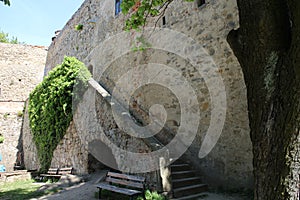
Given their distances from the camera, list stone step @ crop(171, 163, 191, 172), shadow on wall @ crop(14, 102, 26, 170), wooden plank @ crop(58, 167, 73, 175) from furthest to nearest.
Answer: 1. shadow on wall @ crop(14, 102, 26, 170)
2. wooden plank @ crop(58, 167, 73, 175)
3. stone step @ crop(171, 163, 191, 172)

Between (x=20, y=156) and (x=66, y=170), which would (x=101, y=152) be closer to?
(x=66, y=170)

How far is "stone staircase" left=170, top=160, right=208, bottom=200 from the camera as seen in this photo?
4409 mm

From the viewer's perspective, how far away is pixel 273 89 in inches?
82.5

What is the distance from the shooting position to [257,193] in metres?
2.12

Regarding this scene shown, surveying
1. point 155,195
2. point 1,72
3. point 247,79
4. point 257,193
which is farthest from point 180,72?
point 1,72

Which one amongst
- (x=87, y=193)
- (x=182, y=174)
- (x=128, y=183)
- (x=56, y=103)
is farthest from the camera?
(x=56, y=103)

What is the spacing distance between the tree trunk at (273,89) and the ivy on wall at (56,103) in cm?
586

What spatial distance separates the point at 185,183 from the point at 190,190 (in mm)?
185

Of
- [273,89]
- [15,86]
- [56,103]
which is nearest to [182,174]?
[273,89]

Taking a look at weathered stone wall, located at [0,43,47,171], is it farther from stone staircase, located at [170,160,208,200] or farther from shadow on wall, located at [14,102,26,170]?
stone staircase, located at [170,160,208,200]

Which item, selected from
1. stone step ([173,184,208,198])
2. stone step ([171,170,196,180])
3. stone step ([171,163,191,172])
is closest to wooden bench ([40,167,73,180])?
stone step ([171,163,191,172])

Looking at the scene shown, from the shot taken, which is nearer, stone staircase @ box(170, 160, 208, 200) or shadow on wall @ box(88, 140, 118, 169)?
stone staircase @ box(170, 160, 208, 200)

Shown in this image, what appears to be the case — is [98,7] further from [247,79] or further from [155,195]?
[247,79]

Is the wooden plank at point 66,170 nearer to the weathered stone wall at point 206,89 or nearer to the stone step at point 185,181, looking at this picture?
the weathered stone wall at point 206,89
